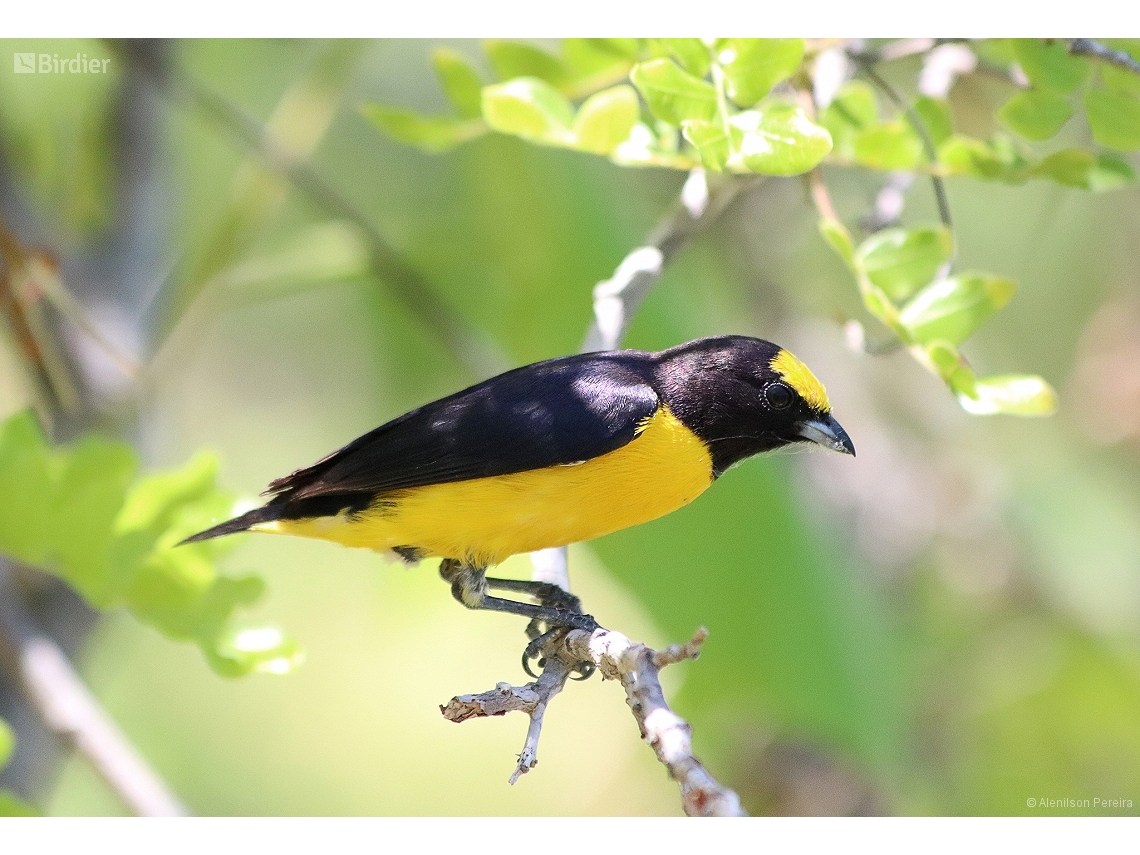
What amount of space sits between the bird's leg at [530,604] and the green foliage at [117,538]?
0.59 m

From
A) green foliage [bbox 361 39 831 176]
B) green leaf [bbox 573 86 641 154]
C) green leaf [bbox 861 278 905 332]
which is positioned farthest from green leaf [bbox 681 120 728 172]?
green leaf [bbox 861 278 905 332]

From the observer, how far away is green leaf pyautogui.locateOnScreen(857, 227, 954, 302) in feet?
9.54

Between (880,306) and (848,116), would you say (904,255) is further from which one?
(848,116)

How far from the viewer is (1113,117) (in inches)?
116

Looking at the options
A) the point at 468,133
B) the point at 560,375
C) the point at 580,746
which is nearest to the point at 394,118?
the point at 468,133

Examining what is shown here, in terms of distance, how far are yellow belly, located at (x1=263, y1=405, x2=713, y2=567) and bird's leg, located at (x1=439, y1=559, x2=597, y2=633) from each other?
0.32ft

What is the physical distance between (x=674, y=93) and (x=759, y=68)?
0.22 m

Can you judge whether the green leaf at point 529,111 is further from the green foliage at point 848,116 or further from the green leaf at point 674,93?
the green foliage at point 848,116

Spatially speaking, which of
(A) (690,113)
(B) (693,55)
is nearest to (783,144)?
(A) (690,113)

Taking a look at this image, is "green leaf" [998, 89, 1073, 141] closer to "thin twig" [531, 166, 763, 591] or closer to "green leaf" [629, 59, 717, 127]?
"thin twig" [531, 166, 763, 591]

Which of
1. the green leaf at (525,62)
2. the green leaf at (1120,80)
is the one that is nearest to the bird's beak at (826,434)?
the green leaf at (1120,80)

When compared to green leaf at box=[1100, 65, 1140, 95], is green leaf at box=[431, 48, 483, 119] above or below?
below

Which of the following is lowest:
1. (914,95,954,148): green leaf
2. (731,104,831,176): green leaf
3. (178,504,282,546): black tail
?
(178,504,282,546): black tail

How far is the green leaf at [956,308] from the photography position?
9.00 feet
